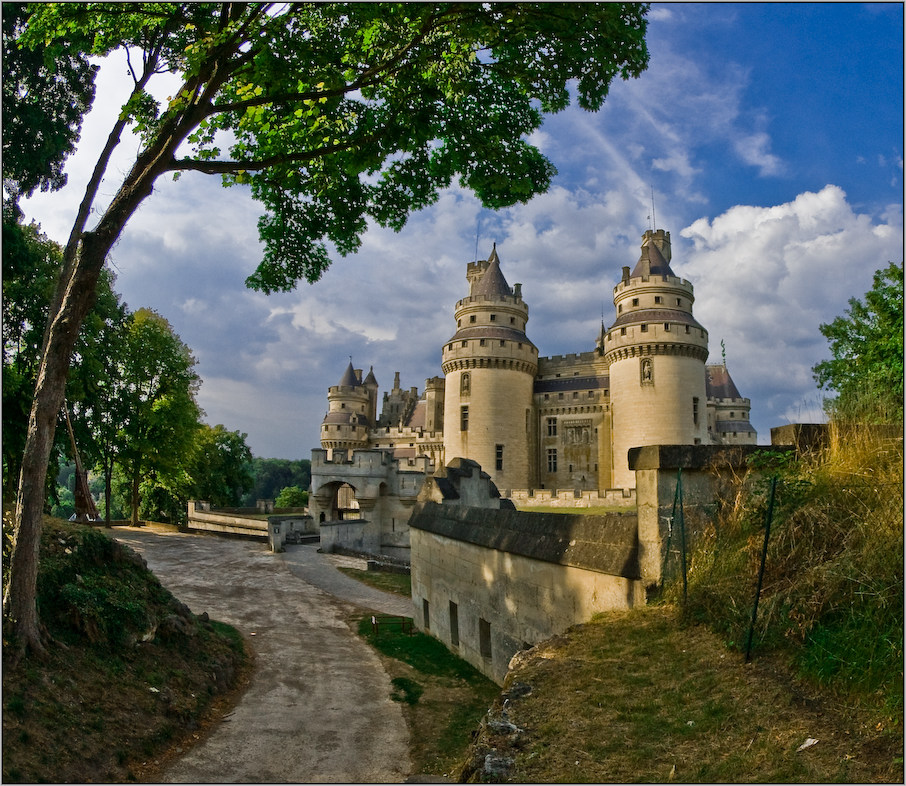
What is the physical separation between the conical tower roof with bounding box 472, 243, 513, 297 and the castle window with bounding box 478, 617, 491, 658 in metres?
35.8

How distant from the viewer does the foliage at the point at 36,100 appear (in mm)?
10688

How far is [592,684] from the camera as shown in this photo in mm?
4465

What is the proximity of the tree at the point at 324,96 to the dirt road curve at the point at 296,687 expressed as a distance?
8.96 ft

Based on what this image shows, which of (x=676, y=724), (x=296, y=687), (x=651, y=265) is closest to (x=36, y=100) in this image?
(x=296, y=687)

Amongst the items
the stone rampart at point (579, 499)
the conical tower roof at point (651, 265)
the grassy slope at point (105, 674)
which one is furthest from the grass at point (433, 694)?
the conical tower roof at point (651, 265)

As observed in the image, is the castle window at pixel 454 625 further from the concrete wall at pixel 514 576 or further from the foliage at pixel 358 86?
the foliage at pixel 358 86

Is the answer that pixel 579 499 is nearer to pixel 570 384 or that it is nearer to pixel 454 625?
pixel 570 384

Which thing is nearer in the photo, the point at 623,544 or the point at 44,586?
the point at 623,544

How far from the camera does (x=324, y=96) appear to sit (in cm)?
739

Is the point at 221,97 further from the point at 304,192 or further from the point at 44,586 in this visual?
the point at 44,586

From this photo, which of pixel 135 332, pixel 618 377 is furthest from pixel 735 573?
pixel 618 377

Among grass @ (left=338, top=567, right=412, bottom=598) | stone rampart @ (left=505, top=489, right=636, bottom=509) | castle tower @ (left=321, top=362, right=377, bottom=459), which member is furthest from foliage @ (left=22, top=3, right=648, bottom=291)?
castle tower @ (left=321, top=362, right=377, bottom=459)

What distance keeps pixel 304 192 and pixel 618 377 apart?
109 feet

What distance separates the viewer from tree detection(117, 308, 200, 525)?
26984mm
